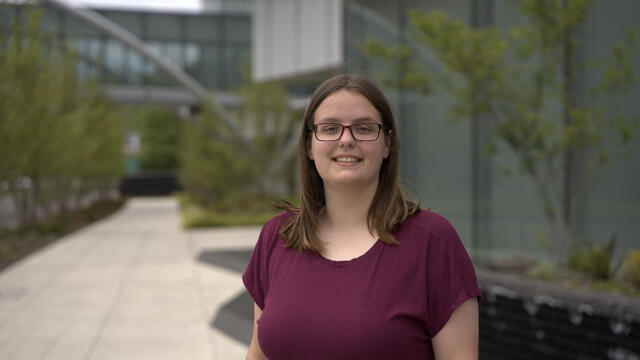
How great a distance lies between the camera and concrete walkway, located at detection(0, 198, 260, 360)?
23.0ft

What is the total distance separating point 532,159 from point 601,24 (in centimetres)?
212

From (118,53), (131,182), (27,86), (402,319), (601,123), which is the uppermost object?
(118,53)

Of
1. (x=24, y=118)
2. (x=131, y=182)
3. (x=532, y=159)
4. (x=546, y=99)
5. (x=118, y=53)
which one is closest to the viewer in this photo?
(x=532, y=159)

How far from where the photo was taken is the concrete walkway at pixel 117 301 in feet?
23.0

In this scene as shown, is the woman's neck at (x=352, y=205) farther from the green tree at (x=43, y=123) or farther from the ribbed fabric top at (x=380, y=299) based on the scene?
the green tree at (x=43, y=123)

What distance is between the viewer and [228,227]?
866 inches

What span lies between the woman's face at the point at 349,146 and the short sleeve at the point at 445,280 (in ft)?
1.05

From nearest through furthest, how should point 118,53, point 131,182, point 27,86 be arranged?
point 27,86 → point 118,53 → point 131,182

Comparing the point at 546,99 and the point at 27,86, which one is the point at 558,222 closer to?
the point at 546,99

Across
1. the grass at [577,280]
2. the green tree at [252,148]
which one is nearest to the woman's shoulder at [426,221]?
the grass at [577,280]

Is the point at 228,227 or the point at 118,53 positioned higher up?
the point at 118,53

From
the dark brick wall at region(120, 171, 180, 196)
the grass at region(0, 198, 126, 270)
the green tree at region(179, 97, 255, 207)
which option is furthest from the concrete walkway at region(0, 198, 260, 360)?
the dark brick wall at region(120, 171, 180, 196)

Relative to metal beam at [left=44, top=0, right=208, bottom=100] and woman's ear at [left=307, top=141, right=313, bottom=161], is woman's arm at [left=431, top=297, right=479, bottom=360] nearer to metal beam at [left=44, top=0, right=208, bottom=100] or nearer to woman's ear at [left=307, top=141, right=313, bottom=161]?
woman's ear at [left=307, top=141, right=313, bottom=161]

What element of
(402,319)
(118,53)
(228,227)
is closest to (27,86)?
(228,227)
